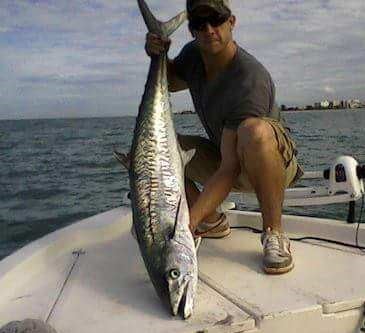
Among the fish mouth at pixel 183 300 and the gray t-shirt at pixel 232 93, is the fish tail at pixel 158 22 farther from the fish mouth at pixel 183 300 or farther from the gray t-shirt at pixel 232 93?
the fish mouth at pixel 183 300

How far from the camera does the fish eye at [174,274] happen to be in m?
2.47

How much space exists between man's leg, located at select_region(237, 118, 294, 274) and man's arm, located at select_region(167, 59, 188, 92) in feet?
3.13

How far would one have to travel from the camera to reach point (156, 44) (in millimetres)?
3293

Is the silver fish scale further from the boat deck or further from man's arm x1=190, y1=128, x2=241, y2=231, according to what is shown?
the boat deck

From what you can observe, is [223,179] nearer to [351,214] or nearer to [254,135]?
[254,135]

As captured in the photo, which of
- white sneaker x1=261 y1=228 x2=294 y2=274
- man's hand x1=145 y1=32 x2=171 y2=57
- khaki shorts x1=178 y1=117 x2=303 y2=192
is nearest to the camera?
white sneaker x1=261 y1=228 x2=294 y2=274

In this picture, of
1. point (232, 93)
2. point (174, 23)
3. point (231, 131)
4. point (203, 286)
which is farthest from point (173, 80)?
point (203, 286)

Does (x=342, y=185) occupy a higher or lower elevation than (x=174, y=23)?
lower

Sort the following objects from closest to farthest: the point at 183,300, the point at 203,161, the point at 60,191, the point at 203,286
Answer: the point at 183,300, the point at 203,286, the point at 203,161, the point at 60,191

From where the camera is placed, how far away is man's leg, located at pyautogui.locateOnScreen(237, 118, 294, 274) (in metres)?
2.87

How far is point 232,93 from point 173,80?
2.29 ft

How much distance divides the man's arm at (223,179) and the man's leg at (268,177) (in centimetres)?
7

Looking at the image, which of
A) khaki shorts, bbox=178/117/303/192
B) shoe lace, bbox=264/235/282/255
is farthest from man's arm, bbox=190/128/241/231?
khaki shorts, bbox=178/117/303/192

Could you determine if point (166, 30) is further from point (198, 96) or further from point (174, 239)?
point (174, 239)
